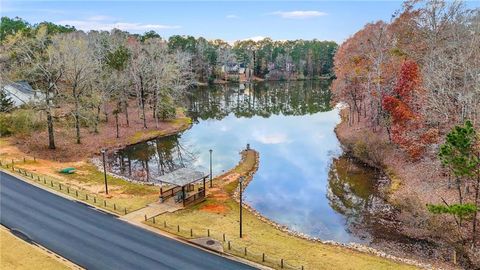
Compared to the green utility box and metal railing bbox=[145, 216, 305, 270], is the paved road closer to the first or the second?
metal railing bbox=[145, 216, 305, 270]

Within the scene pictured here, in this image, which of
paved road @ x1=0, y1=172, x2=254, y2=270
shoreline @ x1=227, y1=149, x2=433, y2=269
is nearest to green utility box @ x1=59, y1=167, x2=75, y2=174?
paved road @ x1=0, y1=172, x2=254, y2=270

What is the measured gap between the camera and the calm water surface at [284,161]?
35.1 m

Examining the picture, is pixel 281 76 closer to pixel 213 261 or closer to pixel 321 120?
pixel 321 120

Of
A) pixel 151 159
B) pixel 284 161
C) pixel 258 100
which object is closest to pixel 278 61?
pixel 258 100

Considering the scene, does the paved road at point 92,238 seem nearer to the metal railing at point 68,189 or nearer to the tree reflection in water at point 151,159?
the metal railing at point 68,189

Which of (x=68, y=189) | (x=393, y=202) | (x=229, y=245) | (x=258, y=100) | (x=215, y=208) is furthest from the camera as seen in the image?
(x=258, y=100)

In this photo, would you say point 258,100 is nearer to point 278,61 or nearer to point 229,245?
point 278,61

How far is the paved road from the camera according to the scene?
24031 mm

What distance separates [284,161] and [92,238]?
29200 mm

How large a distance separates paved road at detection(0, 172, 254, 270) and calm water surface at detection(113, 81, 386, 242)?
6848mm

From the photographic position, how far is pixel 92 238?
26828 millimetres

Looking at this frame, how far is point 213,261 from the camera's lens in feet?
80.1

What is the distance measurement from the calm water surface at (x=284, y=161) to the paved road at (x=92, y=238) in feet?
22.5

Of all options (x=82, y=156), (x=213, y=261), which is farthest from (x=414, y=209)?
(x=82, y=156)
